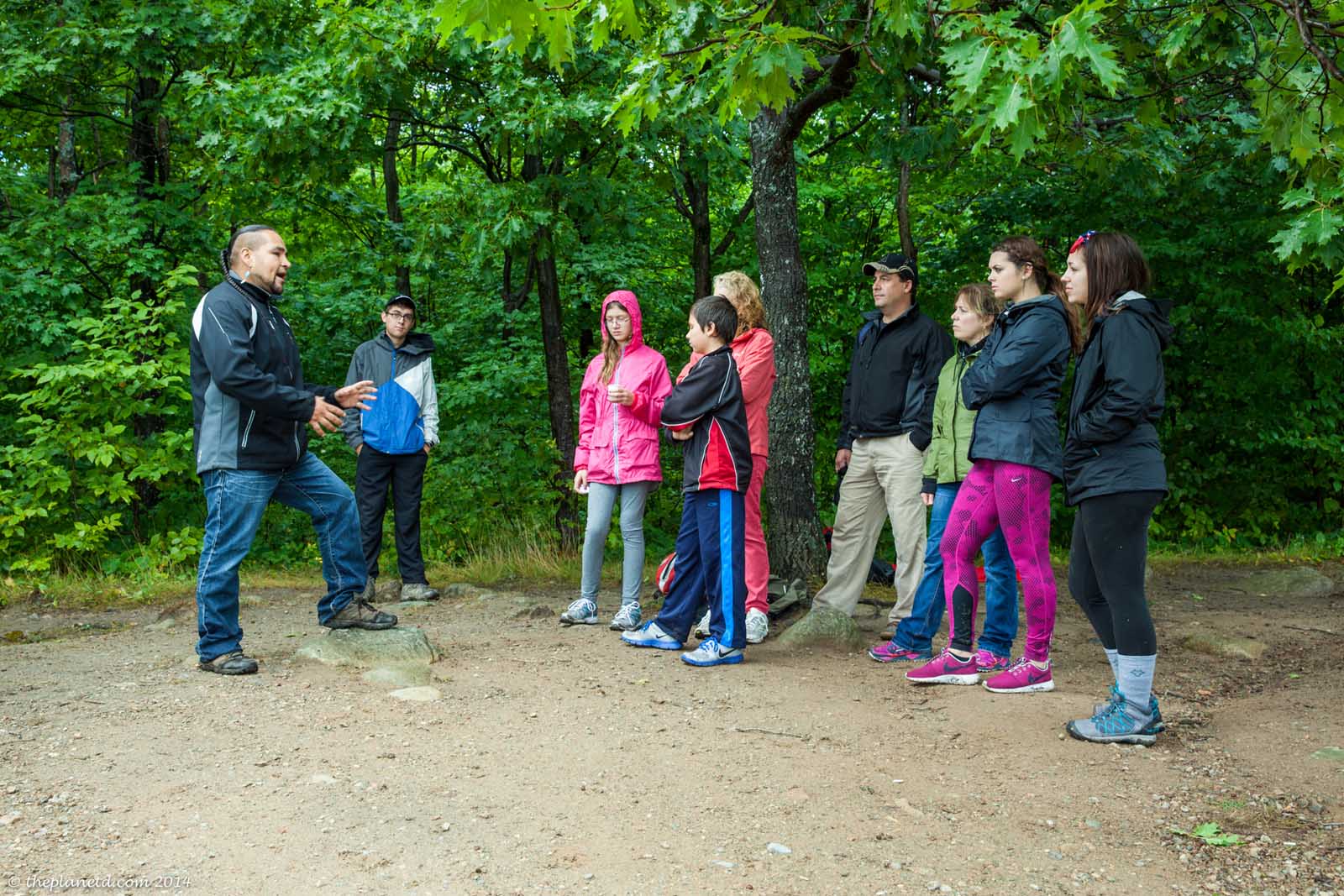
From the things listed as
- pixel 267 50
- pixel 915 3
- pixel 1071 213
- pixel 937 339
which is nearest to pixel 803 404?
pixel 937 339

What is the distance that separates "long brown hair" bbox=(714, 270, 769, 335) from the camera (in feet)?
19.6

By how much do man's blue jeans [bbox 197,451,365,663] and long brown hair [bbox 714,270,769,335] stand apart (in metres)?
2.34

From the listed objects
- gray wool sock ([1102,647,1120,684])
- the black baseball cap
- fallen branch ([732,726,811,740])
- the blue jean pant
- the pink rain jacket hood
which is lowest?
fallen branch ([732,726,811,740])

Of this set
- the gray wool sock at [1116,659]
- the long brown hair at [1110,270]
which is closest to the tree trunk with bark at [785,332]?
the long brown hair at [1110,270]

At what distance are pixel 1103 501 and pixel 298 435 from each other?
3.78 m

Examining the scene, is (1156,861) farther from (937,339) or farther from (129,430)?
(129,430)

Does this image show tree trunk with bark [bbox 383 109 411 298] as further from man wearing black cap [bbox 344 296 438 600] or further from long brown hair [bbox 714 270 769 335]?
long brown hair [bbox 714 270 769 335]

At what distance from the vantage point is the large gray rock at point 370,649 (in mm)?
5312

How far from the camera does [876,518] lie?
617 centimetres

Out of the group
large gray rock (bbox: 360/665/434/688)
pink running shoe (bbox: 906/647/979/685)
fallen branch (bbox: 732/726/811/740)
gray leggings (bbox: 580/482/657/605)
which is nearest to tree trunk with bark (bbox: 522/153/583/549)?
gray leggings (bbox: 580/482/657/605)

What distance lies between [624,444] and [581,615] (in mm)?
1120

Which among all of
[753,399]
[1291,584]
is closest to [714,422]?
[753,399]

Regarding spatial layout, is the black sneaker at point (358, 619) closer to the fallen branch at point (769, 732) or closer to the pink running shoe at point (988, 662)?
the fallen branch at point (769, 732)

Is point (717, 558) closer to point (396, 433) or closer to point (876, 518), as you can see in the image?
point (876, 518)
